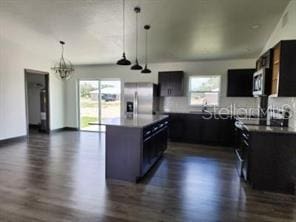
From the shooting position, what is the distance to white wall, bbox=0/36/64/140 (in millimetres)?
5672

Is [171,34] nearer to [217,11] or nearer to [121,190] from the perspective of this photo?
[217,11]

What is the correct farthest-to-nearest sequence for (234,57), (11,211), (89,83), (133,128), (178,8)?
(89,83) < (234,57) < (178,8) < (133,128) < (11,211)

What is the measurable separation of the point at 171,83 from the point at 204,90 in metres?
1.09

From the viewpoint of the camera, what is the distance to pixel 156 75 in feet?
23.4

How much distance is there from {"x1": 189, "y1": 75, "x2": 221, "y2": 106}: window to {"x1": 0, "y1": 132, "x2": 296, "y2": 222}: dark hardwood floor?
240 cm

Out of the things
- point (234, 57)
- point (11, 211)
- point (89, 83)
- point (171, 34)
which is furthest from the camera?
point (89, 83)

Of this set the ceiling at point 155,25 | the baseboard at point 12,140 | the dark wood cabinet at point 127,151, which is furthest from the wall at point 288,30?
the baseboard at point 12,140

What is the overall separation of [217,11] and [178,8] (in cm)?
71

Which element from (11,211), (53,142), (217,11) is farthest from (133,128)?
(53,142)

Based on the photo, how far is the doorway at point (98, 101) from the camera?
25.5ft

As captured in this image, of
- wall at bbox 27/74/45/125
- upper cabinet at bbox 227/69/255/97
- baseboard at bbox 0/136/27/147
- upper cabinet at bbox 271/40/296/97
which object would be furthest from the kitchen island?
wall at bbox 27/74/45/125

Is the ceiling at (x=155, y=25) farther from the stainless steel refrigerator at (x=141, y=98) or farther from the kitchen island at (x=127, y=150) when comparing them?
the kitchen island at (x=127, y=150)

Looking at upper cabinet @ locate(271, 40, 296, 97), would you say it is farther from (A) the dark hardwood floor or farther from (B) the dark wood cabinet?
(B) the dark wood cabinet

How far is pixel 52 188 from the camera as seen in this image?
3125 mm
